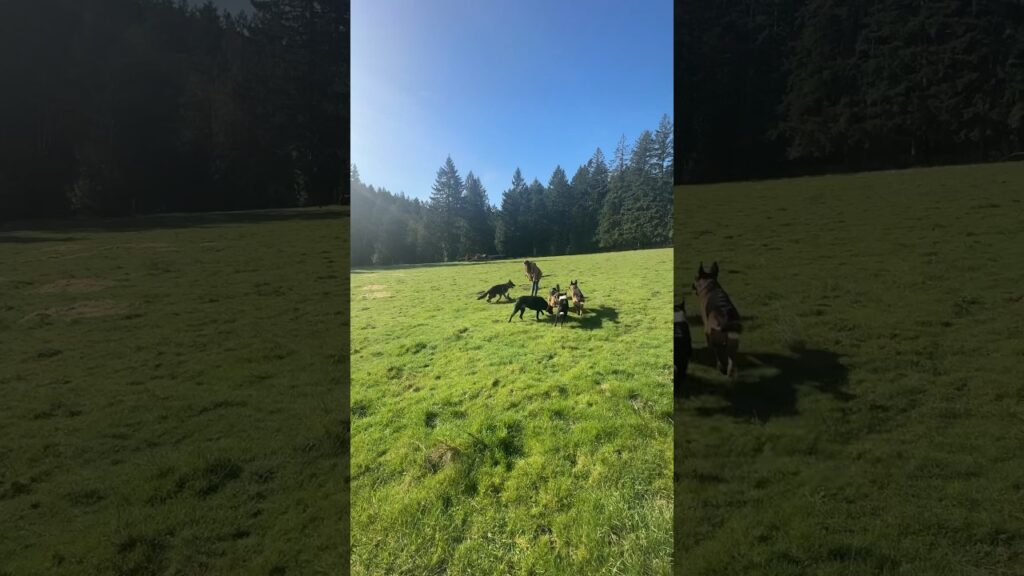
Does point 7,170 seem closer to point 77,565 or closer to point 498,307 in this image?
point 77,565

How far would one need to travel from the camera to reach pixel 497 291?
3.61 meters

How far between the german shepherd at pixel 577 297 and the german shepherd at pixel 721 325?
1.12m

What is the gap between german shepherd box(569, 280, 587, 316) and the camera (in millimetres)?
3354

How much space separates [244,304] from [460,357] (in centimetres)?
222

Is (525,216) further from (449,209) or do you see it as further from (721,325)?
(721,325)

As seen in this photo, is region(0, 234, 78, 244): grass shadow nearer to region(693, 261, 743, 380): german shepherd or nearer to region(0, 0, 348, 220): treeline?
region(0, 0, 348, 220): treeline

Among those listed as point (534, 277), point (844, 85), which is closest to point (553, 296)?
point (534, 277)

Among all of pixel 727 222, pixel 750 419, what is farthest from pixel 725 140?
pixel 750 419

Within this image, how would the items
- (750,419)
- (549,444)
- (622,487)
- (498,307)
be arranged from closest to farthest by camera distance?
(750,419), (622,487), (549,444), (498,307)

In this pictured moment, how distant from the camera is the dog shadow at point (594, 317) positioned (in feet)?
10.5

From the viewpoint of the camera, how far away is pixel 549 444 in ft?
9.12

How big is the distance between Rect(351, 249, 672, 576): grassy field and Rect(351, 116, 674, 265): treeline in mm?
193

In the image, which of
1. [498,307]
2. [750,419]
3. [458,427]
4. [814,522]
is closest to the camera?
[814,522]

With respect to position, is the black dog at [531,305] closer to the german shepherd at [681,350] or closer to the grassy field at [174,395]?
the german shepherd at [681,350]
